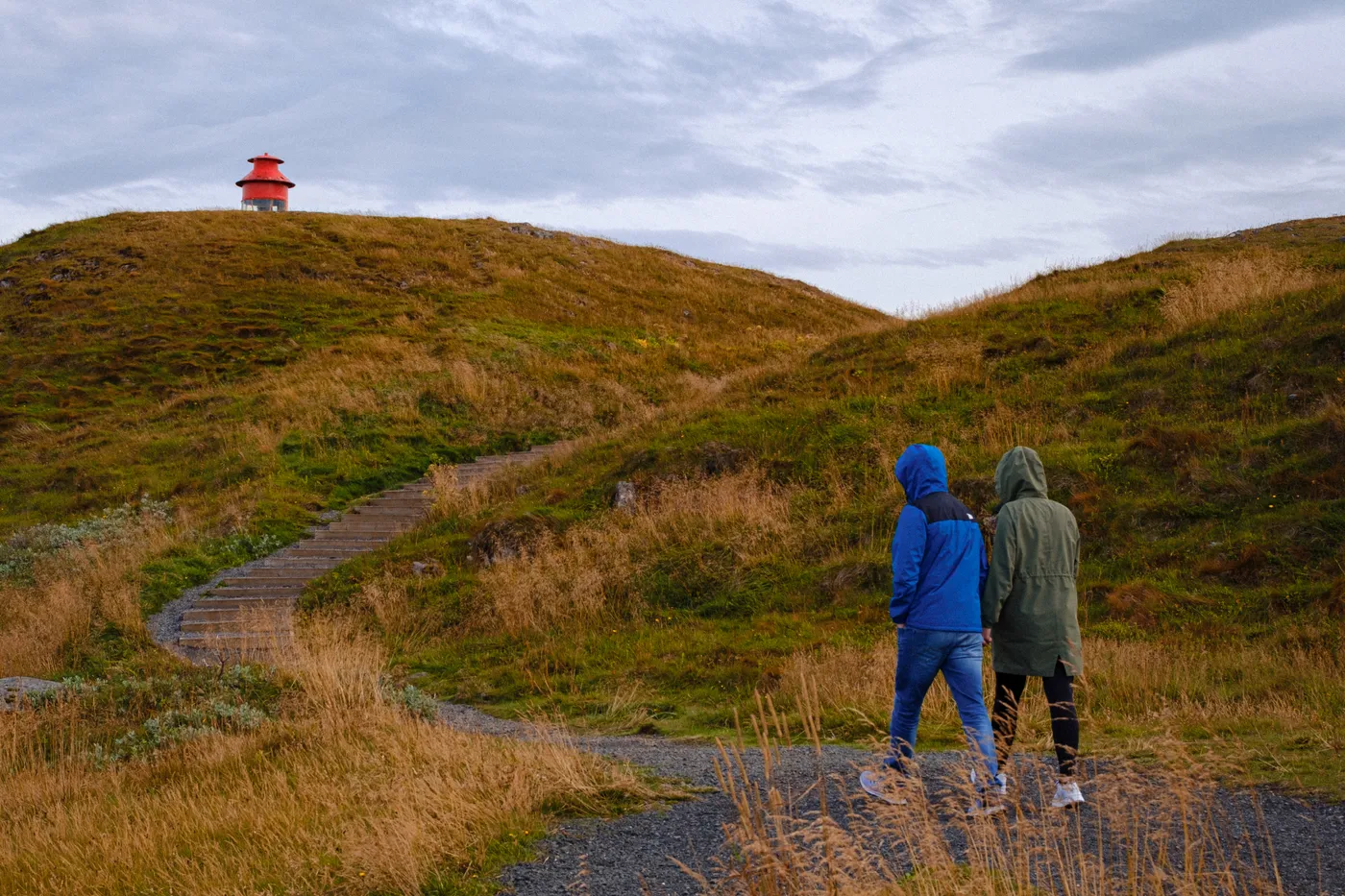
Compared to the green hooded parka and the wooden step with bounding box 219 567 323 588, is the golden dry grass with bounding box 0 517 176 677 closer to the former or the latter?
the wooden step with bounding box 219 567 323 588

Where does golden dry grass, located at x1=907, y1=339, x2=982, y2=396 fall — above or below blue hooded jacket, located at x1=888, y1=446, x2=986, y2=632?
above

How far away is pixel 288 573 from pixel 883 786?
15472 mm

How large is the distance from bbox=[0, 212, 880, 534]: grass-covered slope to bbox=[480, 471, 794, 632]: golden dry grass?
26.2 ft

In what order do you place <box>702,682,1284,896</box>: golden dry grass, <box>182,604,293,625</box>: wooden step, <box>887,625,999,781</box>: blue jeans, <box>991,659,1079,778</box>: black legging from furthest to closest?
1. <box>182,604,293,625</box>: wooden step
2. <box>887,625,999,781</box>: blue jeans
3. <box>991,659,1079,778</box>: black legging
4. <box>702,682,1284,896</box>: golden dry grass

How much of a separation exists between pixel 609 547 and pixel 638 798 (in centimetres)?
868

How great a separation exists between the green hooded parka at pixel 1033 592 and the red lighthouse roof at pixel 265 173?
6065 centimetres

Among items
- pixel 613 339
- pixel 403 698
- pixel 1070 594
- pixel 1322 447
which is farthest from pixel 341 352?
pixel 1070 594

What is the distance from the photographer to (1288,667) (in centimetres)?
900

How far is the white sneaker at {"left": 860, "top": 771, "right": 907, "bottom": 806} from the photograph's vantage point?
392 cm

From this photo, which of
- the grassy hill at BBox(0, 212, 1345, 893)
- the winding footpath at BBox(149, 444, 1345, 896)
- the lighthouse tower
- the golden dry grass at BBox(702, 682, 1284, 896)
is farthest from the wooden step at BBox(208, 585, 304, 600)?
the lighthouse tower

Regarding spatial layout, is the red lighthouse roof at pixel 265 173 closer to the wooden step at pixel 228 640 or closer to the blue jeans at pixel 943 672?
the wooden step at pixel 228 640

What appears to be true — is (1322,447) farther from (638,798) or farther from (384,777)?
(384,777)

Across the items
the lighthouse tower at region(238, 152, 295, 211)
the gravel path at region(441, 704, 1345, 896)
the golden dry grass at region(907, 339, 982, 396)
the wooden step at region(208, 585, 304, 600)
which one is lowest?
the wooden step at region(208, 585, 304, 600)

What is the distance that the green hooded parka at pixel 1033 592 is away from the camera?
234 inches
